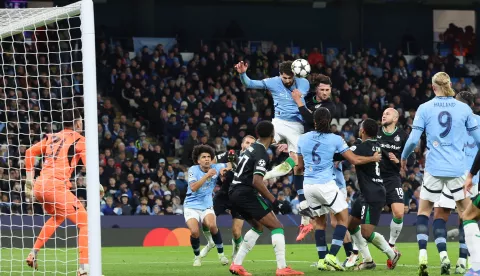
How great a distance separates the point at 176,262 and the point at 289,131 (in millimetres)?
3598

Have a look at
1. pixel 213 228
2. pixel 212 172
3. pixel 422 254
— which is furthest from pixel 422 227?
pixel 213 228

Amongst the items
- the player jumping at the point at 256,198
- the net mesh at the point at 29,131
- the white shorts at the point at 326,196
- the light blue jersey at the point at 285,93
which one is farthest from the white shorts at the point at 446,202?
the net mesh at the point at 29,131

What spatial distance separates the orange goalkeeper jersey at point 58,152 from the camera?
468 inches

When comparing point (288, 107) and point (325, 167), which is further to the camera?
point (288, 107)

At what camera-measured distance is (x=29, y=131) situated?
18.3m

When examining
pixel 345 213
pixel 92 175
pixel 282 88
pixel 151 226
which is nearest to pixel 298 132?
pixel 282 88

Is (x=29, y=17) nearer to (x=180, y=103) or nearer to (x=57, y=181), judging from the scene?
(x=57, y=181)

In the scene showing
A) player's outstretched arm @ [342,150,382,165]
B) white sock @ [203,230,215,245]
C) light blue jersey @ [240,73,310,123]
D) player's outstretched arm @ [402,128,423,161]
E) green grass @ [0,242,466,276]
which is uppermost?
light blue jersey @ [240,73,310,123]

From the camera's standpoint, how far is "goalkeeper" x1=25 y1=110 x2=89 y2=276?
11.8 m

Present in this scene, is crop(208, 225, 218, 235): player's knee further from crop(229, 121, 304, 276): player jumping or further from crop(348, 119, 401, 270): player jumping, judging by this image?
crop(229, 121, 304, 276): player jumping

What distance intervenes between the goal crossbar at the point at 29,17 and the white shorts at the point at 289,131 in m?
4.11

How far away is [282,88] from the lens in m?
13.9

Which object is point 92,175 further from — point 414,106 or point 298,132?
point 414,106

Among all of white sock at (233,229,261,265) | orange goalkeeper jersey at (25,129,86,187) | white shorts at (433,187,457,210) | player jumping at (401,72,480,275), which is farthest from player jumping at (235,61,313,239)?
orange goalkeeper jersey at (25,129,86,187)
